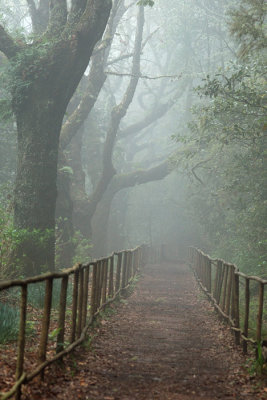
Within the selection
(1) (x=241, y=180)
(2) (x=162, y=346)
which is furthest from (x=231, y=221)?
(2) (x=162, y=346)

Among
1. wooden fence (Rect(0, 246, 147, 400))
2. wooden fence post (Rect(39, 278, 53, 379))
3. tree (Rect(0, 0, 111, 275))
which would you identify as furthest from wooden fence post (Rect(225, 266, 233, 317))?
wooden fence post (Rect(39, 278, 53, 379))

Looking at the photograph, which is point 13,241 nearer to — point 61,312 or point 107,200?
point 61,312

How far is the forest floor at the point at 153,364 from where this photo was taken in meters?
5.18

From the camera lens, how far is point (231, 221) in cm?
2189

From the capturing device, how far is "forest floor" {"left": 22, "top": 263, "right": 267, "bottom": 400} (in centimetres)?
518

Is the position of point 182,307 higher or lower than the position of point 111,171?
lower

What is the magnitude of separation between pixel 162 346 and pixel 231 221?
14732 mm

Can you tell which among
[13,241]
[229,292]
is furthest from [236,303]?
[13,241]

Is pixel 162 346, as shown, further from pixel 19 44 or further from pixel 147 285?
pixel 147 285

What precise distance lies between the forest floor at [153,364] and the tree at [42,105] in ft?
8.43

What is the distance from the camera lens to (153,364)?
21.4 feet

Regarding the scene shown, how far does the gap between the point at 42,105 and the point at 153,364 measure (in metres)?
6.98

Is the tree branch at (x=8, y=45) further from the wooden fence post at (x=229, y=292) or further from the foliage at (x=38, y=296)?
the wooden fence post at (x=229, y=292)

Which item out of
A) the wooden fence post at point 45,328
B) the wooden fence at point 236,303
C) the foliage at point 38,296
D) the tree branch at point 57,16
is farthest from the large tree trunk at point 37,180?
the wooden fence post at point 45,328
